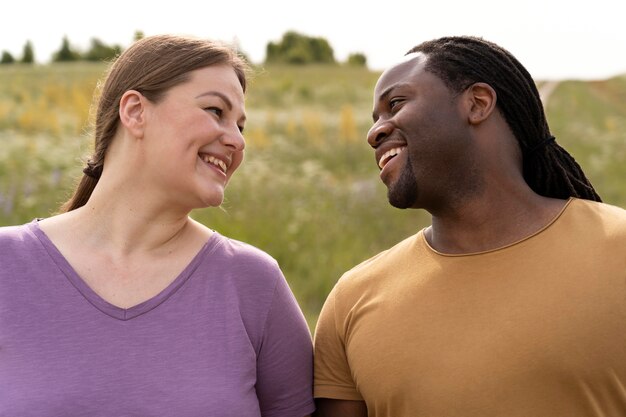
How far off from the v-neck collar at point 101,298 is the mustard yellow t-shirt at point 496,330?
49cm

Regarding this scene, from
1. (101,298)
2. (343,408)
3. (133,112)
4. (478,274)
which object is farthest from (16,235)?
(478,274)

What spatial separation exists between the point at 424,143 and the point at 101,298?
1029 mm

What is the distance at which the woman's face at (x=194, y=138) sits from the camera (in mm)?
2814

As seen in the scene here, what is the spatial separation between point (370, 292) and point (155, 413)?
0.74 meters

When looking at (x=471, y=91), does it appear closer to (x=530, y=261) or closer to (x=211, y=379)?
(x=530, y=261)

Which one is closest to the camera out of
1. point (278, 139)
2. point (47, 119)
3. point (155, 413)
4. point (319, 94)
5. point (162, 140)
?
point (155, 413)

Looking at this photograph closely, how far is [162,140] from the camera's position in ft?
9.29

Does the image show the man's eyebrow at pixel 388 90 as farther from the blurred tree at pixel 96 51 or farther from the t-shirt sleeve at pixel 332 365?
the blurred tree at pixel 96 51

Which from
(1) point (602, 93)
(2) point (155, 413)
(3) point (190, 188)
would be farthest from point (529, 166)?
(1) point (602, 93)

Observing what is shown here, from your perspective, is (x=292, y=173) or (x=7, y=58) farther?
(x=7, y=58)

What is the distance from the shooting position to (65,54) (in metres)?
31.9

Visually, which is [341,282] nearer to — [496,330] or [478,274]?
[478,274]

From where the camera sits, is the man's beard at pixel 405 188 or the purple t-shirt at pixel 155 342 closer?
the purple t-shirt at pixel 155 342

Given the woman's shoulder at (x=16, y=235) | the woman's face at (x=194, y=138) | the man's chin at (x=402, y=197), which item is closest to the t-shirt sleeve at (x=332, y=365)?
the man's chin at (x=402, y=197)
